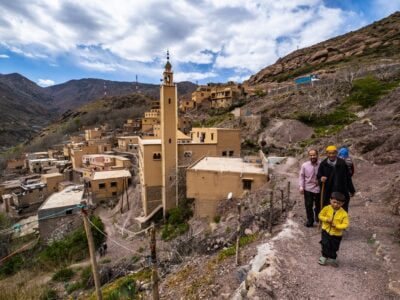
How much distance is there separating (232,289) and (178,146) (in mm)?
15904

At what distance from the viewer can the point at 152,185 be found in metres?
21.0

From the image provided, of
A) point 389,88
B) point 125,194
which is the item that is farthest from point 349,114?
point 125,194

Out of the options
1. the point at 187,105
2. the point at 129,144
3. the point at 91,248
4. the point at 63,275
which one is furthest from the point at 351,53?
the point at 91,248

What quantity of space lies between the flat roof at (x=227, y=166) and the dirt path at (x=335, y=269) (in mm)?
8687

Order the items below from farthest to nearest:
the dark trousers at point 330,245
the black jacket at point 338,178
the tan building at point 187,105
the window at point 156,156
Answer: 1. the tan building at point 187,105
2. the window at point 156,156
3. the black jacket at point 338,178
4. the dark trousers at point 330,245

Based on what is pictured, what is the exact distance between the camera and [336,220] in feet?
14.3

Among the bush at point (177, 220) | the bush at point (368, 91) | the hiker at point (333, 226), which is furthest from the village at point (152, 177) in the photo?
the bush at point (368, 91)

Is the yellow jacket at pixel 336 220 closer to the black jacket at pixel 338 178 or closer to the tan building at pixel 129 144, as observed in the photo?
the black jacket at pixel 338 178

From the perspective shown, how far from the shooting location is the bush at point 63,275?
1447 centimetres

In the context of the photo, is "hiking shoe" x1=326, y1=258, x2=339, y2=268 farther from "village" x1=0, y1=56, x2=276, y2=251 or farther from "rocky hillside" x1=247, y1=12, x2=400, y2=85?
"rocky hillside" x1=247, y1=12, x2=400, y2=85

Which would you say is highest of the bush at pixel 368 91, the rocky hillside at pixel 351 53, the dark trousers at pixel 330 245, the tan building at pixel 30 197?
the rocky hillside at pixel 351 53

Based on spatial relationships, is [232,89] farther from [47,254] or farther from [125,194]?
[47,254]

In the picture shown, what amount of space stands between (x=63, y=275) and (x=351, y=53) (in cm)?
7529

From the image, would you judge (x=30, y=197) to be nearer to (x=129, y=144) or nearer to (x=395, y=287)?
(x=129, y=144)
